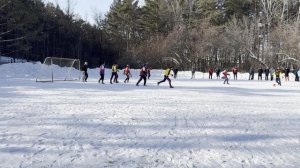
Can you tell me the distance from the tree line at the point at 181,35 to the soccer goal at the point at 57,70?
63.0 ft

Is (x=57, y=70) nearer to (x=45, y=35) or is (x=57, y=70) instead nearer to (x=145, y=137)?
(x=45, y=35)

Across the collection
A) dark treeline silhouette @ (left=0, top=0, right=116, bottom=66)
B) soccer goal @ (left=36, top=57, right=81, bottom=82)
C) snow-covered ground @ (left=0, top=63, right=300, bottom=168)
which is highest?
dark treeline silhouette @ (left=0, top=0, right=116, bottom=66)

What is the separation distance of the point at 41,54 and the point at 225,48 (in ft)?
98.8

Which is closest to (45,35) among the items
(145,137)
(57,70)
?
(57,70)

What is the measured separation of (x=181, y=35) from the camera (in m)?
62.9

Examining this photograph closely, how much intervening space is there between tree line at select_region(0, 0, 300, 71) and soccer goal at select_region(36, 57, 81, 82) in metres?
19.2

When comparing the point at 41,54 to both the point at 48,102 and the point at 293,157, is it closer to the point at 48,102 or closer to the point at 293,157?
the point at 48,102

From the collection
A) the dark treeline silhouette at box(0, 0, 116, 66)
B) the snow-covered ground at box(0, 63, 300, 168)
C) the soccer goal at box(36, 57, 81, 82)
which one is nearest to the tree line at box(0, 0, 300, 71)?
the dark treeline silhouette at box(0, 0, 116, 66)

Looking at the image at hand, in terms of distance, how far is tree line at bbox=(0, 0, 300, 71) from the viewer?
196 ft

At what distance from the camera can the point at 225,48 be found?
6319cm

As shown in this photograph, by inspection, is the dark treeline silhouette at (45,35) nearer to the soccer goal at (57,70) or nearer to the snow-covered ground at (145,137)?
the soccer goal at (57,70)

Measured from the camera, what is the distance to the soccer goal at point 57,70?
32.2 meters

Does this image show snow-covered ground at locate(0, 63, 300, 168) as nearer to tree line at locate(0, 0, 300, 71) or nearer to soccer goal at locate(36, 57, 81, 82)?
soccer goal at locate(36, 57, 81, 82)

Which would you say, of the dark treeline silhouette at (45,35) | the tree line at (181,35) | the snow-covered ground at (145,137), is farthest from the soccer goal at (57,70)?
the snow-covered ground at (145,137)
